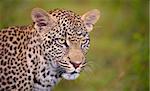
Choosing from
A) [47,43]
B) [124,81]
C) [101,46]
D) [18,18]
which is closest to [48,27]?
[47,43]

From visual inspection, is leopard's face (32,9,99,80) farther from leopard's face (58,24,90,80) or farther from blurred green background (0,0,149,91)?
blurred green background (0,0,149,91)

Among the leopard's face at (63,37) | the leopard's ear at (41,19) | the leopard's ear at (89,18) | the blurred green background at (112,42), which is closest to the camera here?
the leopard's face at (63,37)

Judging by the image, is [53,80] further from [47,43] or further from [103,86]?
[103,86]

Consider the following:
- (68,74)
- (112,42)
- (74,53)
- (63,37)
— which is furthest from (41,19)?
(112,42)

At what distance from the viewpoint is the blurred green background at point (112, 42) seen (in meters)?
17.1

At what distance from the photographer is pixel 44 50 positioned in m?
12.8

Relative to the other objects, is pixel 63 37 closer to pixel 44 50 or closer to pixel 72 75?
pixel 44 50

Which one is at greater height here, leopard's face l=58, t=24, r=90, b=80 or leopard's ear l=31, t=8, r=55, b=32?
leopard's ear l=31, t=8, r=55, b=32

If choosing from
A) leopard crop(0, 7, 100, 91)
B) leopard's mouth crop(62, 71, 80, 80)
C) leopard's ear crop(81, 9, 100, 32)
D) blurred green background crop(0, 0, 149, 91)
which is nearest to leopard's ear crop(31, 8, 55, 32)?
leopard crop(0, 7, 100, 91)

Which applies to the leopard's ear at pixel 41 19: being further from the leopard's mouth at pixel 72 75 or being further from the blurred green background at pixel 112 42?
the blurred green background at pixel 112 42

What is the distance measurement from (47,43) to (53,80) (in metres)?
0.53

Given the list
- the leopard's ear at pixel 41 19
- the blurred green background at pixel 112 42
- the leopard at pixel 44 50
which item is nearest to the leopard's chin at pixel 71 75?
the leopard at pixel 44 50

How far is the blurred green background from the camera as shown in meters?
17.1

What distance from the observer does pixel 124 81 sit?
16703 millimetres
